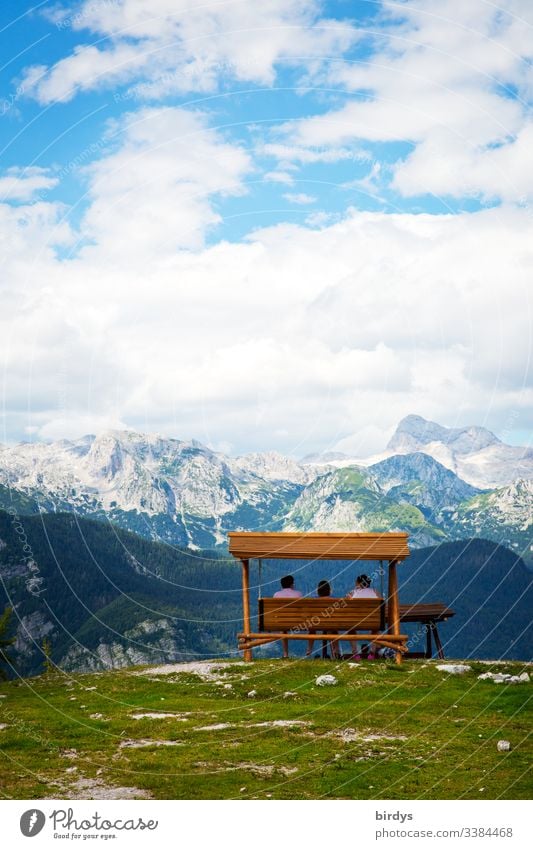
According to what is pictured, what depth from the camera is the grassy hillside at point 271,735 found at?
Result: 13.9m

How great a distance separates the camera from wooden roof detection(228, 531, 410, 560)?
23.8m

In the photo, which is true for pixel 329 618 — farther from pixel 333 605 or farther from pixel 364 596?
pixel 364 596

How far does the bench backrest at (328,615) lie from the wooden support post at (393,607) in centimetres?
28

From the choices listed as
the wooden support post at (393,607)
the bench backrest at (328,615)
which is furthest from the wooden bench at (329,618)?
the wooden support post at (393,607)

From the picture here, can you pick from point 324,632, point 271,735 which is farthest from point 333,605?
point 271,735

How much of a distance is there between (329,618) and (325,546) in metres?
1.83

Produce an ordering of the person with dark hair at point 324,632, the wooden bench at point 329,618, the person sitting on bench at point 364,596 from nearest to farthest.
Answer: the wooden bench at point 329,618
the person sitting on bench at point 364,596
the person with dark hair at point 324,632

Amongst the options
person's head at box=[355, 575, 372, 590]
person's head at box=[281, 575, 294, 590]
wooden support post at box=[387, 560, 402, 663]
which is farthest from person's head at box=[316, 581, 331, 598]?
wooden support post at box=[387, 560, 402, 663]

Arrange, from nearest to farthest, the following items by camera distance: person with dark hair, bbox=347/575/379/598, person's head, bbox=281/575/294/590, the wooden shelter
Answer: the wooden shelter
person with dark hair, bbox=347/575/379/598
person's head, bbox=281/575/294/590

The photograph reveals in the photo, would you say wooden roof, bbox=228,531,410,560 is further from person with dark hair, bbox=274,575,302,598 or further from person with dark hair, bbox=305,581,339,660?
person with dark hair, bbox=305,581,339,660

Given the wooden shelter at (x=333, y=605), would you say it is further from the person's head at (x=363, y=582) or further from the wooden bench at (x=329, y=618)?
the person's head at (x=363, y=582)

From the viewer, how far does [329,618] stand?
23938 millimetres
